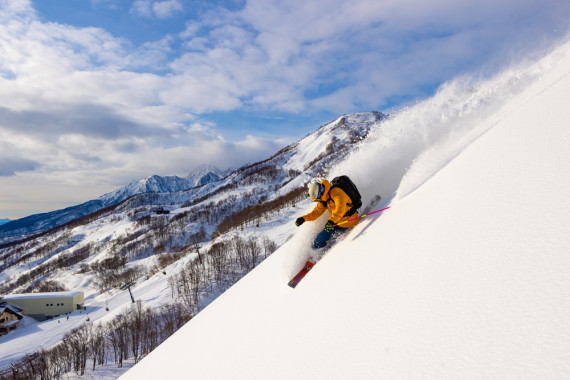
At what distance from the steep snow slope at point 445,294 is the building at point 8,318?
284ft

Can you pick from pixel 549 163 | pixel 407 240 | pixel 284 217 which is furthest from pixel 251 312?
pixel 284 217

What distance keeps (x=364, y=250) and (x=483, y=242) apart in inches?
62.8

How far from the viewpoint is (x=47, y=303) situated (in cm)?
7425

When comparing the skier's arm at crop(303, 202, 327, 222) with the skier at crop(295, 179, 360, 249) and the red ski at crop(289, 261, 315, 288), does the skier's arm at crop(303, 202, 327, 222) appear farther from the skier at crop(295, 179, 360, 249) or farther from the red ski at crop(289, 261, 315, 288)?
the red ski at crop(289, 261, 315, 288)

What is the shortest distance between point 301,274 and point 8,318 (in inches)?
3598

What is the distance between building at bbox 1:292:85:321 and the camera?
241ft

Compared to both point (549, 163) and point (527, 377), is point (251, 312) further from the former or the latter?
point (549, 163)

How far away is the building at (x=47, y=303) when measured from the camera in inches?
2886

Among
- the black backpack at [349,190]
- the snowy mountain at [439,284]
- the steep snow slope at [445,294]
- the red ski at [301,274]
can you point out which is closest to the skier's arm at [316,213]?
the snowy mountain at [439,284]

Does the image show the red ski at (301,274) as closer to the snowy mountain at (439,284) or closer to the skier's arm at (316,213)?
the snowy mountain at (439,284)

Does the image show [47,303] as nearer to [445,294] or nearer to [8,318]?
[8,318]

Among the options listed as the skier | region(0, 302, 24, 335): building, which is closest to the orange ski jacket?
the skier

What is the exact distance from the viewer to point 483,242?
208 cm

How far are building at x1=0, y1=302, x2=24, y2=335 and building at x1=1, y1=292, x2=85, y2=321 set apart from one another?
9504 millimetres
